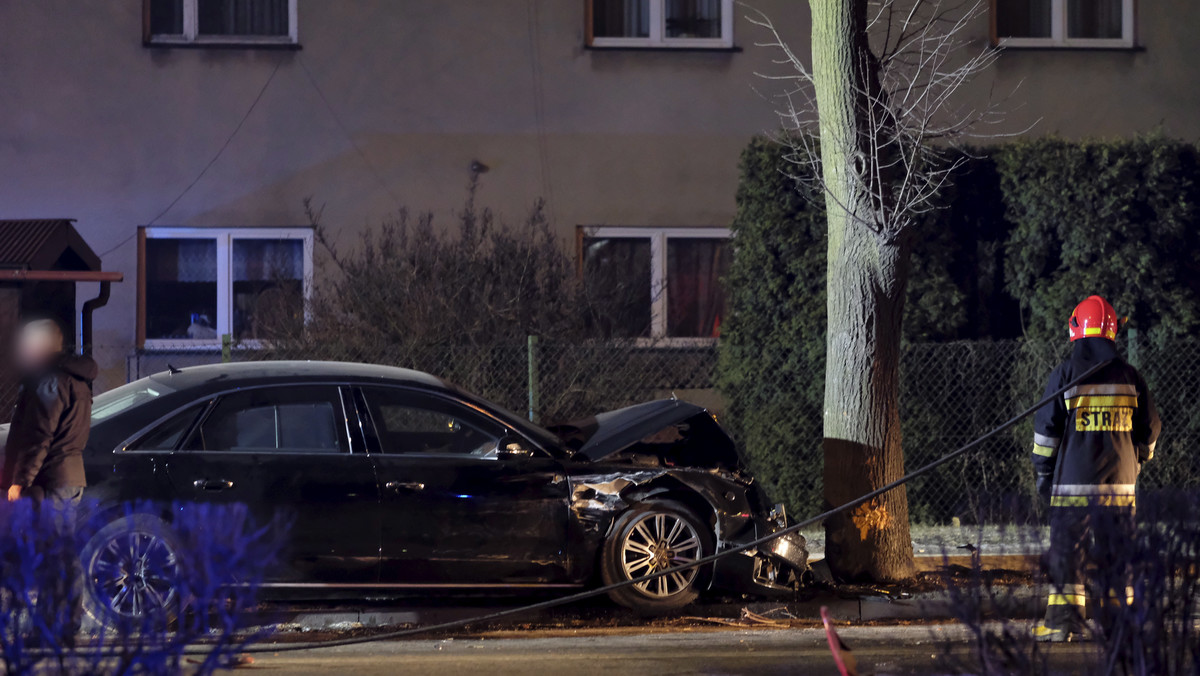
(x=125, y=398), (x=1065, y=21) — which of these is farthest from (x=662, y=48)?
(x=125, y=398)

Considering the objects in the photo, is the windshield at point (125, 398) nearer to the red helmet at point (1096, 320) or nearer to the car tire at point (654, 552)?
the car tire at point (654, 552)

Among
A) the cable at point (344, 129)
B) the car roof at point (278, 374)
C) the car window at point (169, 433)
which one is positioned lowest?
the car window at point (169, 433)

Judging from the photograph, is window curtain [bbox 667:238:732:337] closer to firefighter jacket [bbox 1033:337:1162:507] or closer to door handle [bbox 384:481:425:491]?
door handle [bbox 384:481:425:491]

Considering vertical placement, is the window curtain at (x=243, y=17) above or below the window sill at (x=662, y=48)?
above

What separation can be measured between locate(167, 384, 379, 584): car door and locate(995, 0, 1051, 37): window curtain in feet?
33.8

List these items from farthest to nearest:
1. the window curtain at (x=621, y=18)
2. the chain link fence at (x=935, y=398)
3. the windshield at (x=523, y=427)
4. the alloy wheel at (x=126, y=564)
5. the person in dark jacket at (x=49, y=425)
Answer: the window curtain at (x=621, y=18) < the chain link fence at (x=935, y=398) < the windshield at (x=523, y=427) < the person in dark jacket at (x=49, y=425) < the alloy wheel at (x=126, y=564)

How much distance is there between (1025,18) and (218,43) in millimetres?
9082

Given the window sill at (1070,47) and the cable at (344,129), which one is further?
the window sill at (1070,47)

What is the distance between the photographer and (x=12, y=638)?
354 centimetres

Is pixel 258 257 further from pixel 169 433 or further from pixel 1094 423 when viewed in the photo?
pixel 1094 423

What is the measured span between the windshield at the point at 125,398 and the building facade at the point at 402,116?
5.81 m

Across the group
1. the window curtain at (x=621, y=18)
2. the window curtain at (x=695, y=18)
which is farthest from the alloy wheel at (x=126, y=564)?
the window curtain at (x=695, y=18)

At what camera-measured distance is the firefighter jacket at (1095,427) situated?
6.46 metres

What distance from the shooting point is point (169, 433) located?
7.01m
